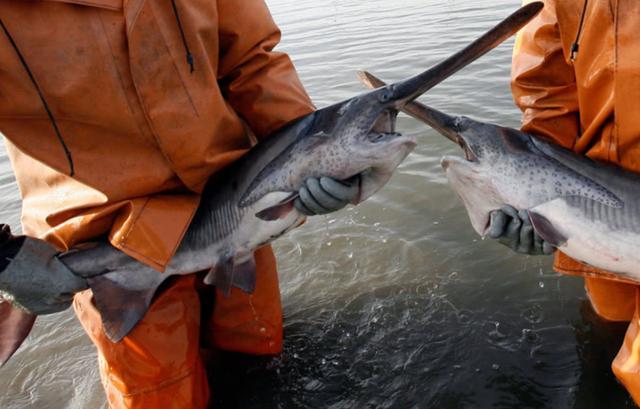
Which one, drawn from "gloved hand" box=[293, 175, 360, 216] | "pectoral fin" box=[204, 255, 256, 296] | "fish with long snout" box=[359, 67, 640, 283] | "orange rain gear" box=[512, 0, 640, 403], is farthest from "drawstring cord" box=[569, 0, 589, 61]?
"pectoral fin" box=[204, 255, 256, 296]

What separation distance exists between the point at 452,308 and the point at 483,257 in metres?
0.65

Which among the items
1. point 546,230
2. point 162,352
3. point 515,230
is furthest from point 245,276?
point 546,230

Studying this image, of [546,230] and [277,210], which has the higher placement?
[277,210]

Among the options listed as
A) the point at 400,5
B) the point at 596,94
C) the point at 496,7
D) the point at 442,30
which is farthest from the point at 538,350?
the point at 400,5

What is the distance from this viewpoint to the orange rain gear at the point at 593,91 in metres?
2.24

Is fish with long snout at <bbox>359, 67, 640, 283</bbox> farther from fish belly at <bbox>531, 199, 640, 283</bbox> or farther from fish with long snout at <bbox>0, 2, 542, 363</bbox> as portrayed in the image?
fish with long snout at <bbox>0, 2, 542, 363</bbox>

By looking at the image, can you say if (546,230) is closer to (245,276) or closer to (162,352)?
(245,276)

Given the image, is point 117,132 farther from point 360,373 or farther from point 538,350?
point 538,350

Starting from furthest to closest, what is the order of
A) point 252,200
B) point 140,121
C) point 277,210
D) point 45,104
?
point 252,200, point 277,210, point 140,121, point 45,104

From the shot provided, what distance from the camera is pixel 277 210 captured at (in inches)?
102

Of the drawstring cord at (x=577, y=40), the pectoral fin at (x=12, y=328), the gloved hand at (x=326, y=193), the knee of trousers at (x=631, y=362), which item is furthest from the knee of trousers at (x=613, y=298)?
the pectoral fin at (x=12, y=328)

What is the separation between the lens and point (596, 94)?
2.43m

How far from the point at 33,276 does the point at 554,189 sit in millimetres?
2451

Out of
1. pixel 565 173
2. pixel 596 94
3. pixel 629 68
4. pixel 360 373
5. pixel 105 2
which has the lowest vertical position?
pixel 360 373
